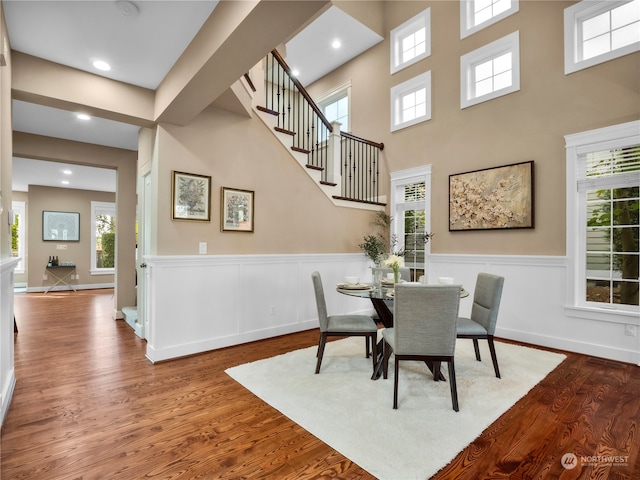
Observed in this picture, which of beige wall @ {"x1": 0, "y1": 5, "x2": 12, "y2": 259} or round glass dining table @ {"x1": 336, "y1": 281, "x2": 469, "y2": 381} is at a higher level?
beige wall @ {"x1": 0, "y1": 5, "x2": 12, "y2": 259}

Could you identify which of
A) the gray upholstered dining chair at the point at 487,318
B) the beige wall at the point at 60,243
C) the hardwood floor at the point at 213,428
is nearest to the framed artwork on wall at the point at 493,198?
the gray upholstered dining chair at the point at 487,318

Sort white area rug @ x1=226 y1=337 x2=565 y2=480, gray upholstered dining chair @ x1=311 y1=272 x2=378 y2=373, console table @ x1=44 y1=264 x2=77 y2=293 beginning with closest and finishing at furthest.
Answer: white area rug @ x1=226 y1=337 x2=565 y2=480 < gray upholstered dining chair @ x1=311 y1=272 x2=378 y2=373 < console table @ x1=44 y1=264 x2=77 y2=293

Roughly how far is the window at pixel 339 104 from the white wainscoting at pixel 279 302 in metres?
3.46

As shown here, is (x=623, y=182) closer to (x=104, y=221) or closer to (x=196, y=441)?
(x=196, y=441)

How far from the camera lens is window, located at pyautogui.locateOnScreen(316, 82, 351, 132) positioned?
22.1 ft

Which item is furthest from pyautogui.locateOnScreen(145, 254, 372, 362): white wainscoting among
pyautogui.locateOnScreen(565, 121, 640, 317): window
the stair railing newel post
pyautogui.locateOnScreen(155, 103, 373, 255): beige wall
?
pyautogui.locateOnScreen(565, 121, 640, 317): window

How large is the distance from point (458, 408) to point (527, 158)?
11.0ft

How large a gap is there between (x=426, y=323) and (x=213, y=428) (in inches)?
66.1

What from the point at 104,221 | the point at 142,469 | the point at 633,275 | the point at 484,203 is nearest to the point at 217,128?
the point at 142,469

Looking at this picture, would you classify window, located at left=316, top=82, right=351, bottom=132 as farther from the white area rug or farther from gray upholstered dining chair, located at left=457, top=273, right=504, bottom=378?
the white area rug

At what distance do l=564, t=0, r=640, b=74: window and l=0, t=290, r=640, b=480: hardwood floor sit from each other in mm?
3373

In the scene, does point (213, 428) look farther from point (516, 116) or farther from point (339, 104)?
point (339, 104)

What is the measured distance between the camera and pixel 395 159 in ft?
18.7

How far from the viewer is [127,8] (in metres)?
2.30
